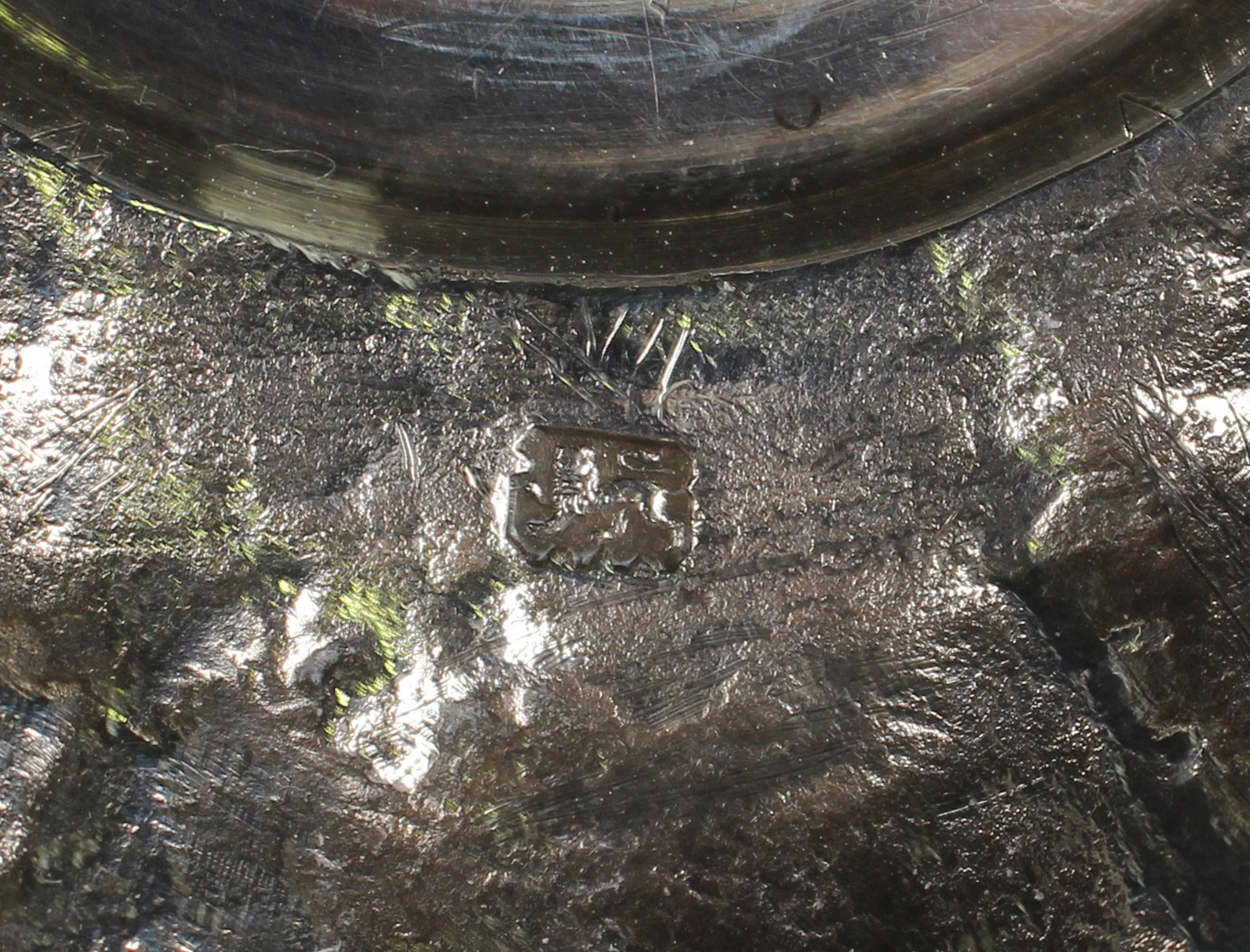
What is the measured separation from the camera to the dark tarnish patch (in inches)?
74.5

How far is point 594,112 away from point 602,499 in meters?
0.94

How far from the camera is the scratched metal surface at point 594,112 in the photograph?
214 centimetres

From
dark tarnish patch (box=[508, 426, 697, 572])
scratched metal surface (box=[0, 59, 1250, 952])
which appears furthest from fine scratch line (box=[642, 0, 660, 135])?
dark tarnish patch (box=[508, 426, 697, 572])

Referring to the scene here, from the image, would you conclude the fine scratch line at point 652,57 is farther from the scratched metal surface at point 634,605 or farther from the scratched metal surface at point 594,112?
the scratched metal surface at point 634,605

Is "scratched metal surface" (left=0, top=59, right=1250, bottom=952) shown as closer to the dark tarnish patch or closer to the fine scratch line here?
the dark tarnish patch

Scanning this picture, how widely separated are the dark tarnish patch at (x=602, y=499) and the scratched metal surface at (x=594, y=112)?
443 millimetres

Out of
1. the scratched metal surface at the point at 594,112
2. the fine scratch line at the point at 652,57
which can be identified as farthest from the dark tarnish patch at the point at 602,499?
the fine scratch line at the point at 652,57

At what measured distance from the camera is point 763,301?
2.02 m

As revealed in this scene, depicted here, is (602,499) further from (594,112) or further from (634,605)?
(594,112)

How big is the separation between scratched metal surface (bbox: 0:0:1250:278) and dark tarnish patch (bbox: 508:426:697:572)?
1.45 ft

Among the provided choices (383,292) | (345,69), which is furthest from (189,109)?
(383,292)

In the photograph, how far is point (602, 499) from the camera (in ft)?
6.30

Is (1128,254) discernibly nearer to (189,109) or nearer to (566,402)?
(566,402)

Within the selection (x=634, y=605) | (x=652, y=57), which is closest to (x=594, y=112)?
(x=652, y=57)
